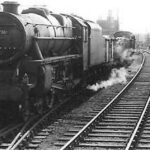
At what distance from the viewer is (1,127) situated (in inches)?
346

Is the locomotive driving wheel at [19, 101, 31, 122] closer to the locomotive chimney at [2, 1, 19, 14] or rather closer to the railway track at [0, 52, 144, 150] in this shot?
the railway track at [0, 52, 144, 150]

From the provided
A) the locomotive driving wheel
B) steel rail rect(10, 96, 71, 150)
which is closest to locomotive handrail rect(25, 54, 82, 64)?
the locomotive driving wheel

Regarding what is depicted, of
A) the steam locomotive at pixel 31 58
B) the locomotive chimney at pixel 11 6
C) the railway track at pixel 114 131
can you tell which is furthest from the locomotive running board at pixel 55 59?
the railway track at pixel 114 131

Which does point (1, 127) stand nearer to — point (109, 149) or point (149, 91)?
point (109, 149)

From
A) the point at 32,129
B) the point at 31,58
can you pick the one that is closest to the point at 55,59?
the point at 31,58

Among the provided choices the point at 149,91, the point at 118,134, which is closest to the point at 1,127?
the point at 118,134

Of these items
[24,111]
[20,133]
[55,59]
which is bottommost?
[20,133]

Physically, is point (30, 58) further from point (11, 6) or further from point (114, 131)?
point (114, 131)

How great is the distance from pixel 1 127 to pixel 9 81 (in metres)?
1.10

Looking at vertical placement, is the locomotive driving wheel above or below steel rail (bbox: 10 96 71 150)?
above

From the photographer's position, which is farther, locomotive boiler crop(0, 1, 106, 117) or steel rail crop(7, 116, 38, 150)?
locomotive boiler crop(0, 1, 106, 117)

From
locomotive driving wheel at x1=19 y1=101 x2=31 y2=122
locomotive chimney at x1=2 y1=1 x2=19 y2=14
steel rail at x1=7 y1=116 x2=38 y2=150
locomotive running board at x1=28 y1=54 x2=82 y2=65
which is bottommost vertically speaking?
steel rail at x1=7 y1=116 x2=38 y2=150

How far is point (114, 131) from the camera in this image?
848 centimetres

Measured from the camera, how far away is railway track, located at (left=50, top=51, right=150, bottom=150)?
741 centimetres
